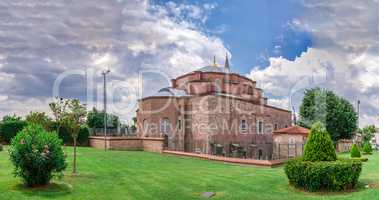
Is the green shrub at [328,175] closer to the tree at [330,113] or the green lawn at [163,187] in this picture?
the green lawn at [163,187]

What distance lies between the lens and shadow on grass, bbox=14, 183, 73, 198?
34.5 ft

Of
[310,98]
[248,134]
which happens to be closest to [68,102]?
[248,134]

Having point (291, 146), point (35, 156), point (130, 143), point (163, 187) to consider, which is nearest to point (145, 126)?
point (130, 143)

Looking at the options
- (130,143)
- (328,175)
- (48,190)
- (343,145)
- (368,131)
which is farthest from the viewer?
(368,131)

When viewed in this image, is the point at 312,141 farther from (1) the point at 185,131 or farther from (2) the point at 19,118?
(2) the point at 19,118

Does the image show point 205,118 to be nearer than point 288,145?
No

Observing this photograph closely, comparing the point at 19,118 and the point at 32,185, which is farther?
the point at 19,118

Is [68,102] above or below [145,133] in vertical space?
above

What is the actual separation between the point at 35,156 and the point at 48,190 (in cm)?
118

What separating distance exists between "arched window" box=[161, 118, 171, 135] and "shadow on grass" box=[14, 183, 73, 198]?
23409mm

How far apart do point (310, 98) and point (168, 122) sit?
18.5m

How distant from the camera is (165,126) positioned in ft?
115

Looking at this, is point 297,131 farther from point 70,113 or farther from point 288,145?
point 70,113

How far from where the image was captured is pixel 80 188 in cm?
1135
